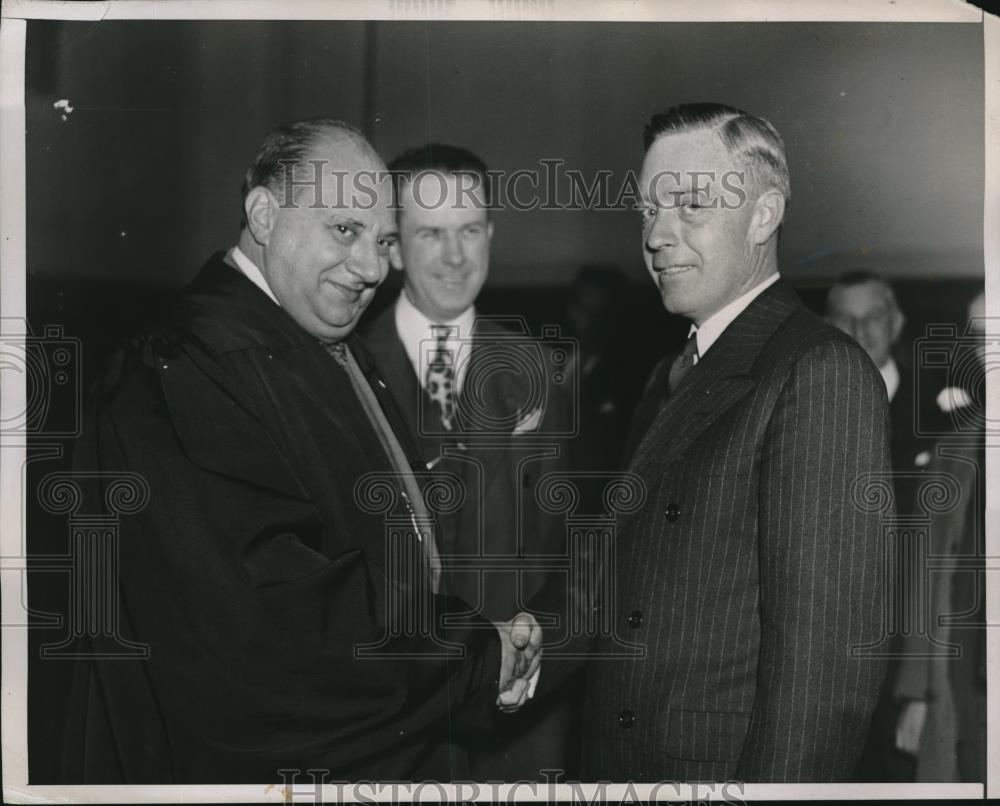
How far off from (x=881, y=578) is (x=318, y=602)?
113 cm

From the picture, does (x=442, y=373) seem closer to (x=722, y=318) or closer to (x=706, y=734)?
(x=722, y=318)

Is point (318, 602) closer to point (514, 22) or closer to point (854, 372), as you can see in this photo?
point (854, 372)

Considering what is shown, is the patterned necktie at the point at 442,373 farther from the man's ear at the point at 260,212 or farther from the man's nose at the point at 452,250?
the man's ear at the point at 260,212

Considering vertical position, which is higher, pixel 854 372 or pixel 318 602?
pixel 854 372

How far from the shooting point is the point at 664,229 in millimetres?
2197

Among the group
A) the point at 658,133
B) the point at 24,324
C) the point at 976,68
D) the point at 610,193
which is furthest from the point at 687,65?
the point at 24,324

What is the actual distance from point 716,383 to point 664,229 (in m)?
0.35

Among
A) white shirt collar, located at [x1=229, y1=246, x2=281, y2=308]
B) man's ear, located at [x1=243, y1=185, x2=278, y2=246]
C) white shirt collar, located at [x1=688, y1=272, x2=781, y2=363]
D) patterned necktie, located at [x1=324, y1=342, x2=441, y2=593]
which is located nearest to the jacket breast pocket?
patterned necktie, located at [x1=324, y1=342, x2=441, y2=593]

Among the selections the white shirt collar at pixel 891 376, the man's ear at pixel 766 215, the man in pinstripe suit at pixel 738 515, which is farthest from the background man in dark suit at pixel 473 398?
the white shirt collar at pixel 891 376

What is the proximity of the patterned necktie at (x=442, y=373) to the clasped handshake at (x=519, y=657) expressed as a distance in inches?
18.0

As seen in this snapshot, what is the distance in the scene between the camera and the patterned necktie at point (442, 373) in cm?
223

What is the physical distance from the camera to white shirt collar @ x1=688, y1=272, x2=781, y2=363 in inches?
84.8

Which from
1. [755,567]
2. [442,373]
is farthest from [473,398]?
[755,567]

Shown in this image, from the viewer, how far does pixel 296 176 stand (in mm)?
2203
